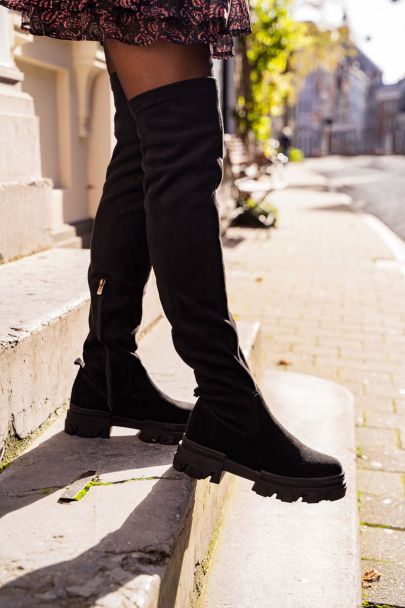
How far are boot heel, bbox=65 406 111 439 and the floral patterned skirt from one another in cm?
89

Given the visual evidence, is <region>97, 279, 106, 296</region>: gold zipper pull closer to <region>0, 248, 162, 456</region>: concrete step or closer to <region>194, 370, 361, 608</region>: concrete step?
<region>0, 248, 162, 456</region>: concrete step

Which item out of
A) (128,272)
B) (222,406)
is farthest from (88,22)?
(222,406)

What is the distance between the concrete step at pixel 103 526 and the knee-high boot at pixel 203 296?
0.14 m

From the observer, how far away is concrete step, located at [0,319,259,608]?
4.00ft

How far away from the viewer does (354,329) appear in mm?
4676

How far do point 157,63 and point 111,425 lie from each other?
0.88 metres

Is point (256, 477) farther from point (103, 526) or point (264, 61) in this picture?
point (264, 61)

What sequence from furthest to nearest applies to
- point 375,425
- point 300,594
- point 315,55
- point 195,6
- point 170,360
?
point 315,55 < point 375,425 < point 170,360 < point 300,594 < point 195,6

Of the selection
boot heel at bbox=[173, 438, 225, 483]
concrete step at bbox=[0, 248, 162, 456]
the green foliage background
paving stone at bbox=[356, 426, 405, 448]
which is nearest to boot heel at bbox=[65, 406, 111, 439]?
concrete step at bbox=[0, 248, 162, 456]

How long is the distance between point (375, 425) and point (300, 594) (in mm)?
1474

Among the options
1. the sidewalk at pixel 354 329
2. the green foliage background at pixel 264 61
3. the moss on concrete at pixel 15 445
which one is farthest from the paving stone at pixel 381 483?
the green foliage background at pixel 264 61

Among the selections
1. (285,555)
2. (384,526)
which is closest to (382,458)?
(384,526)

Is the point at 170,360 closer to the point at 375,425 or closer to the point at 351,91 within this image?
the point at 375,425

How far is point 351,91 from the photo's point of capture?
3878 inches
